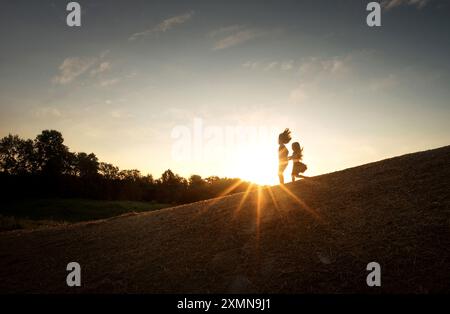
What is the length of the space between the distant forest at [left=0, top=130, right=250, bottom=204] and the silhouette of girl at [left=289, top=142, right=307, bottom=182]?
5192cm

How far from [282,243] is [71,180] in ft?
248

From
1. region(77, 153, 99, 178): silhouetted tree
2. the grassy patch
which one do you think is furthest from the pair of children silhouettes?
region(77, 153, 99, 178): silhouetted tree

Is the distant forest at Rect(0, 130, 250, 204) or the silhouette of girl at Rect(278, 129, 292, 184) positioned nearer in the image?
the silhouette of girl at Rect(278, 129, 292, 184)

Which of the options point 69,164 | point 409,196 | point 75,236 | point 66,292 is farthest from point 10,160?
point 409,196

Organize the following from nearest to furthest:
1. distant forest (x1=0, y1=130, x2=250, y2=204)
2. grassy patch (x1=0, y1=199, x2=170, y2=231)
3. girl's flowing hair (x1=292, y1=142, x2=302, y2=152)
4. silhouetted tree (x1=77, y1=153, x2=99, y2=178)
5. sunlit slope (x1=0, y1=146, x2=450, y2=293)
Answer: sunlit slope (x1=0, y1=146, x2=450, y2=293), girl's flowing hair (x1=292, y1=142, x2=302, y2=152), grassy patch (x1=0, y1=199, x2=170, y2=231), distant forest (x1=0, y1=130, x2=250, y2=204), silhouetted tree (x1=77, y1=153, x2=99, y2=178)

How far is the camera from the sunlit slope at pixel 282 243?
7.83 m

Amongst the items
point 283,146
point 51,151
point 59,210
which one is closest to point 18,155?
point 51,151

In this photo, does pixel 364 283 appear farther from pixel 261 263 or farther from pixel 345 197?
pixel 345 197

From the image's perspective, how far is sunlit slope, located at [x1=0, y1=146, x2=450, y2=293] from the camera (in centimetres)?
783

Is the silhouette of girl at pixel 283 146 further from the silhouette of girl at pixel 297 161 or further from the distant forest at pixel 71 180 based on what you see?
the distant forest at pixel 71 180

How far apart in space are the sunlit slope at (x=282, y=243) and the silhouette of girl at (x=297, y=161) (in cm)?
69

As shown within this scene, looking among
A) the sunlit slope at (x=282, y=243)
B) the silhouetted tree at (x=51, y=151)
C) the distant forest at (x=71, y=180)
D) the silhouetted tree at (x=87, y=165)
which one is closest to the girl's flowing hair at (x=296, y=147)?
the sunlit slope at (x=282, y=243)

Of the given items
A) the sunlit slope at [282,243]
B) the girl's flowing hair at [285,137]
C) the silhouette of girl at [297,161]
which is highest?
the girl's flowing hair at [285,137]

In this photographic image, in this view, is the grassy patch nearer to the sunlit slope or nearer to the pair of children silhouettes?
the sunlit slope
